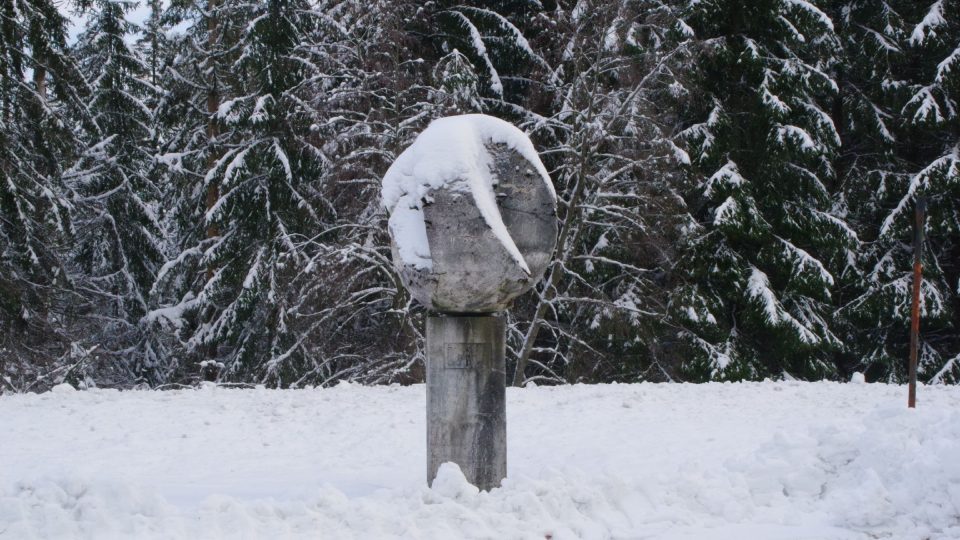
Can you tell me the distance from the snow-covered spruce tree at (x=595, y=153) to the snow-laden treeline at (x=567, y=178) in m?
0.08

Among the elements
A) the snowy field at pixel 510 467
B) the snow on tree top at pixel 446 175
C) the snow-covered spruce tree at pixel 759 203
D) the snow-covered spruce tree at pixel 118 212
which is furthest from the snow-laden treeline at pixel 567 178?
the snow on tree top at pixel 446 175

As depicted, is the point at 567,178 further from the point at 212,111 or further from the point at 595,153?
the point at 212,111

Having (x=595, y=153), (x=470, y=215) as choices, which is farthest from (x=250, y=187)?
(x=470, y=215)

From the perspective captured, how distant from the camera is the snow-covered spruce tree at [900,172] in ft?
60.9

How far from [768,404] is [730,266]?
22.6ft

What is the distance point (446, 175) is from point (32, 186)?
517 inches

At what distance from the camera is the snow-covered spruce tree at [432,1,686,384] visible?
1559cm

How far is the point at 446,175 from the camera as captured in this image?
20.0 ft

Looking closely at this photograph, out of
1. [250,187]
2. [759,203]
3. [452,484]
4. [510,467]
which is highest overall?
[250,187]

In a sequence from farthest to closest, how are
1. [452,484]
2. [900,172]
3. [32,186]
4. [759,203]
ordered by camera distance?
[900,172] → [759,203] → [32,186] → [452,484]

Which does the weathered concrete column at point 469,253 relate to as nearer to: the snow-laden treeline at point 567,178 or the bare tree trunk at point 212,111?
the snow-laden treeline at point 567,178

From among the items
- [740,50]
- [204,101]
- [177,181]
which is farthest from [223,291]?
[740,50]

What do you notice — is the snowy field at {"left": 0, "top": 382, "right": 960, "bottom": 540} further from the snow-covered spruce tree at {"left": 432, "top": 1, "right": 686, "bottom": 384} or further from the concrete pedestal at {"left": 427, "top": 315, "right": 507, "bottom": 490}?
the snow-covered spruce tree at {"left": 432, "top": 1, "right": 686, "bottom": 384}

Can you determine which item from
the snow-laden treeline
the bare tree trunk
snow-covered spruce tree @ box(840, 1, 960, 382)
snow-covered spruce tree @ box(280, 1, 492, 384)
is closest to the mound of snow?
snow-covered spruce tree @ box(280, 1, 492, 384)
